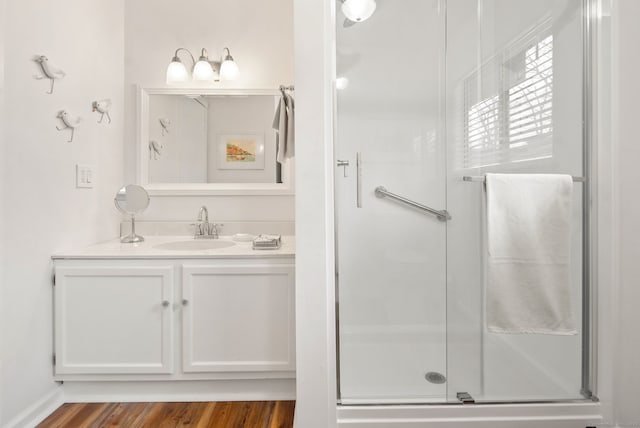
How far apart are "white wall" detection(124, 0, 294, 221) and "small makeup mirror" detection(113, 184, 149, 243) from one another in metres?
0.19

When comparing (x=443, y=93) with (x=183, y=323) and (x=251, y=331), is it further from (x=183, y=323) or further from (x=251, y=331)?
(x=183, y=323)

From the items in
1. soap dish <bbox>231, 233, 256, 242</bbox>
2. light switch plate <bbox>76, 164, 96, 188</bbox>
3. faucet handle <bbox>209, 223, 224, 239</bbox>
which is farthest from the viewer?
faucet handle <bbox>209, 223, 224, 239</bbox>

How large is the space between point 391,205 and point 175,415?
145cm

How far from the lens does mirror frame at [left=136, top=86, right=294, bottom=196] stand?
2.36 m

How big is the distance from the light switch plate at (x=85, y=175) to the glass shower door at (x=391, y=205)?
1.48m

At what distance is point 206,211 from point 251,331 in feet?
3.04

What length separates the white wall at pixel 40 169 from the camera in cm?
150

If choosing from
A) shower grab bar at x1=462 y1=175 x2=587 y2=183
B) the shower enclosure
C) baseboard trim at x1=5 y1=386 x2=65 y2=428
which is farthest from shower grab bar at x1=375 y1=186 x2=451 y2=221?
baseboard trim at x1=5 y1=386 x2=65 y2=428

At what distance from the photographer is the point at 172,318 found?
176 centimetres

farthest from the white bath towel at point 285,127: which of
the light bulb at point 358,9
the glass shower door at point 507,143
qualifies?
the glass shower door at point 507,143

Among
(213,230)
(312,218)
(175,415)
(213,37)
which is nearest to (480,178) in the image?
(312,218)

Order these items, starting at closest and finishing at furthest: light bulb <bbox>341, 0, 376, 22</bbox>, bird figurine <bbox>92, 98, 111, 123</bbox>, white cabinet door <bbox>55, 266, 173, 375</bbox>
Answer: light bulb <bbox>341, 0, 376, 22</bbox>, white cabinet door <bbox>55, 266, 173, 375</bbox>, bird figurine <bbox>92, 98, 111, 123</bbox>

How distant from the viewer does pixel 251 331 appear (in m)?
1.78

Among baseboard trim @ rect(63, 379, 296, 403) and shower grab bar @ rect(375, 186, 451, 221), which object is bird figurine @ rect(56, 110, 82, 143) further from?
shower grab bar @ rect(375, 186, 451, 221)
